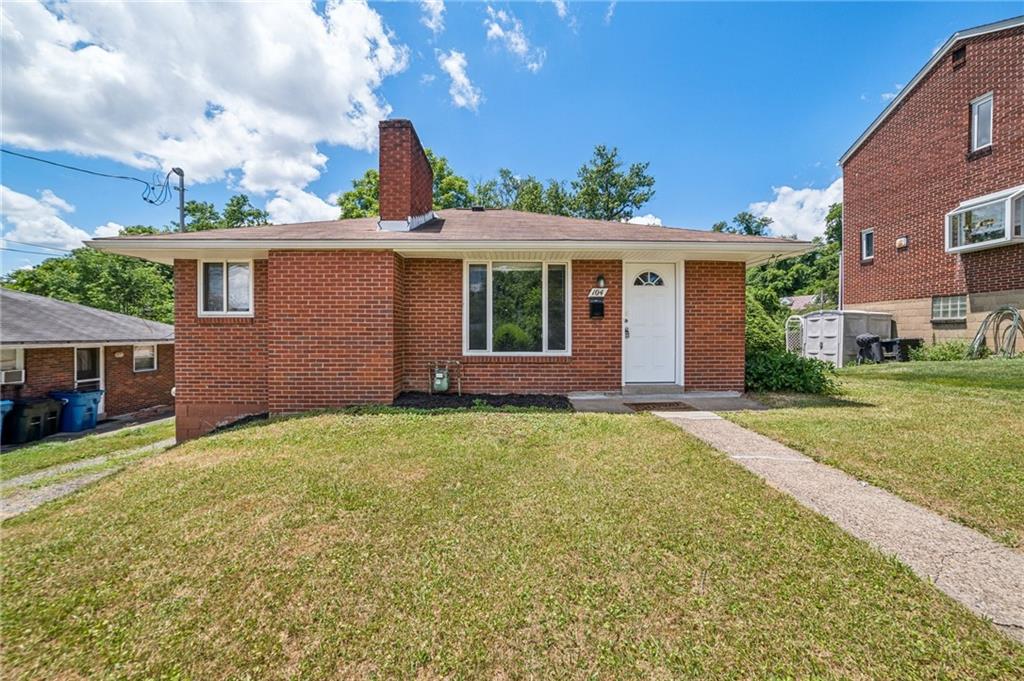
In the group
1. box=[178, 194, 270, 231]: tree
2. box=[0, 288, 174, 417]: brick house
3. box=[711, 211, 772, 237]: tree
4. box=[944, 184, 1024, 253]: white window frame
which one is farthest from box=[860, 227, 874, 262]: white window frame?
box=[178, 194, 270, 231]: tree

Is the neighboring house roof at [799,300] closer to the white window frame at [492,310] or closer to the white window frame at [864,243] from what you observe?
the white window frame at [864,243]

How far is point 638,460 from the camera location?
13.3 feet

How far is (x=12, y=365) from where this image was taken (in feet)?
40.9

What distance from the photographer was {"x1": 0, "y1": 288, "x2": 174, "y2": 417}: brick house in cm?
1258

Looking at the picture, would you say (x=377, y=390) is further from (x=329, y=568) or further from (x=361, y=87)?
(x=361, y=87)

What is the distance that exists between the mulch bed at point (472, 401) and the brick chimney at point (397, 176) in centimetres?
314

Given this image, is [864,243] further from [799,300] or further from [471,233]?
[799,300]

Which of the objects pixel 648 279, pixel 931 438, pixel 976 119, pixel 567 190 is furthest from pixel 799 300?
pixel 931 438

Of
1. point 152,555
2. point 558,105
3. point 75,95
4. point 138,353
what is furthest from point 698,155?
point 138,353

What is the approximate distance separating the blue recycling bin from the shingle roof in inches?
452

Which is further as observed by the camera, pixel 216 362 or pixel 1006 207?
pixel 1006 207

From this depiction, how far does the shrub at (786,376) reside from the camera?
25.3ft

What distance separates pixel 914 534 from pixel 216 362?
9.02 meters

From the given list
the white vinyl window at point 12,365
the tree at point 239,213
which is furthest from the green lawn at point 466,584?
the tree at point 239,213
